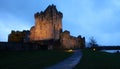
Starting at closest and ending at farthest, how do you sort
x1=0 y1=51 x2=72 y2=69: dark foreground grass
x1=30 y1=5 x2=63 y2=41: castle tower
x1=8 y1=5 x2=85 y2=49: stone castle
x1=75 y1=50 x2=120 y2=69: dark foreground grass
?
1. x1=75 y1=50 x2=120 y2=69: dark foreground grass
2. x1=0 y1=51 x2=72 y2=69: dark foreground grass
3. x1=8 y1=5 x2=85 y2=49: stone castle
4. x1=30 y1=5 x2=63 y2=41: castle tower

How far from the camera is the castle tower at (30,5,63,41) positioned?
9871 cm

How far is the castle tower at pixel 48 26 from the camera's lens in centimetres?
9871

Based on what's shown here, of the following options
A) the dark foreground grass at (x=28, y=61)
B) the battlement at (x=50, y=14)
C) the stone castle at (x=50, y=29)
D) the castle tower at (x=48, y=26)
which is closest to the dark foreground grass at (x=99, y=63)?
the dark foreground grass at (x=28, y=61)

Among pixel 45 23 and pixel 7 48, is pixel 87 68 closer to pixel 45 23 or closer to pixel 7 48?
pixel 7 48

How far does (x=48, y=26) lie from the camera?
99.8m

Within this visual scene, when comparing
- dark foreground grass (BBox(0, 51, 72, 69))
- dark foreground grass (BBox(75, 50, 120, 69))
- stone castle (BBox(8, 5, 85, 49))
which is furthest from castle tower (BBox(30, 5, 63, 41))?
dark foreground grass (BBox(75, 50, 120, 69))

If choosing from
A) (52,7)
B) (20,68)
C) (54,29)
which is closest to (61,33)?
(54,29)

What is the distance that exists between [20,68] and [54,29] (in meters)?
76.9

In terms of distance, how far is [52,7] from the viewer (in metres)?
99.1

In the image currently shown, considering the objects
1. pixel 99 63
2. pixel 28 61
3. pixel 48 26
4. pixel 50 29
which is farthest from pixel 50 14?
pixel 99 63

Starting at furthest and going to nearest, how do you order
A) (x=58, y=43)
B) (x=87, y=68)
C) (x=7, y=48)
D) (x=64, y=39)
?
(x=64, y=39), (x=58, y=43), (x=7, y=48), (x=87, y=68)

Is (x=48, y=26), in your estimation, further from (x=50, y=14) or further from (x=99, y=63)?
(x=99, y=63)

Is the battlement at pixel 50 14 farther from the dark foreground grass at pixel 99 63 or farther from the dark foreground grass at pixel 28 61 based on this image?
the dark foreground grass at pixel 99 63

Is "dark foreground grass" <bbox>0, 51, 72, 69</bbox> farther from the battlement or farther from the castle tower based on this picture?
the battlement
